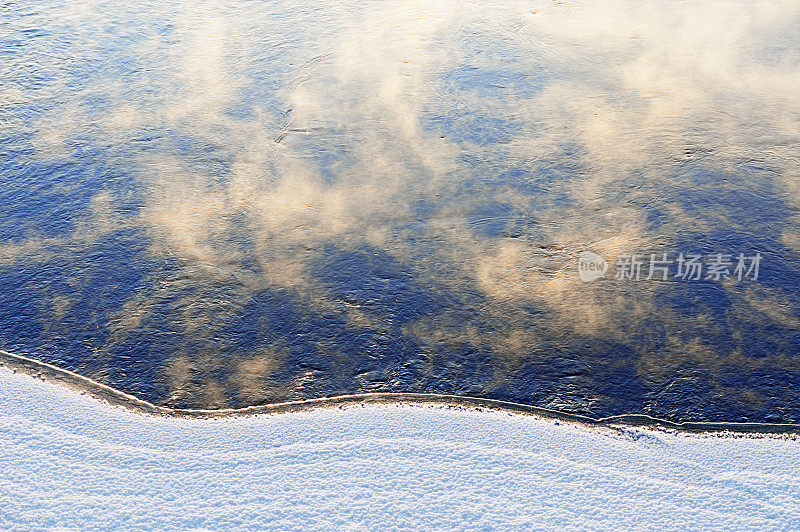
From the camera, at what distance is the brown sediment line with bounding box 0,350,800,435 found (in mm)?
2719

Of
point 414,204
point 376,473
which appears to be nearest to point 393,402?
point 376,473

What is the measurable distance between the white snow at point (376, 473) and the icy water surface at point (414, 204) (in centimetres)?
17

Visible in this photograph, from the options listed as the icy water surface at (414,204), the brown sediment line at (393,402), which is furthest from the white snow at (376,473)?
the icy water surface at (414,204)

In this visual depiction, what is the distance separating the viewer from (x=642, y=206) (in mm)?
3762

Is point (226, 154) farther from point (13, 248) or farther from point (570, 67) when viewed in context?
point (570, 67)

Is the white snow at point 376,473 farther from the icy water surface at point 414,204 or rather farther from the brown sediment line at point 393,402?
the icy water surface at point 414,204

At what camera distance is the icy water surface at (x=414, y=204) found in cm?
300

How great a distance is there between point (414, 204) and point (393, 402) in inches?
52.4

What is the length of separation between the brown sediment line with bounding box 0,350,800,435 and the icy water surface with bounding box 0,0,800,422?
1.7 inches

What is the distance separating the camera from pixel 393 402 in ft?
9.31

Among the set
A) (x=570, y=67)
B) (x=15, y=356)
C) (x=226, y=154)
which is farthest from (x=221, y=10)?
(x=15, y=356)

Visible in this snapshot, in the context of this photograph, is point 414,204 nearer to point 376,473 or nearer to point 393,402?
point 393,402

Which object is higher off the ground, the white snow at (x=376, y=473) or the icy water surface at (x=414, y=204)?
the icy water surface at (x=414, y=204)

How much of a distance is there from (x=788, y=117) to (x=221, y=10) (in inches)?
171
